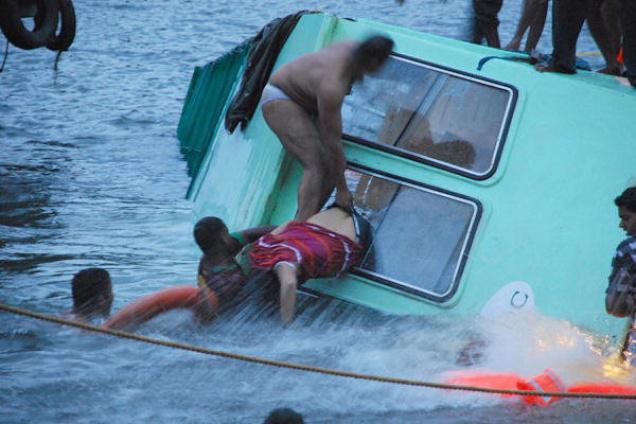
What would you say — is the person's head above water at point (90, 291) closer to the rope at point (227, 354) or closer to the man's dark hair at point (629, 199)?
the rope at point (227, 354)

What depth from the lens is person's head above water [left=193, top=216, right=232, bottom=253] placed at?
6707mm

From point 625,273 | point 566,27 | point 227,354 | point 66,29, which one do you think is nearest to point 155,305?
point 227,354

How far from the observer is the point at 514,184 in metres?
7.05

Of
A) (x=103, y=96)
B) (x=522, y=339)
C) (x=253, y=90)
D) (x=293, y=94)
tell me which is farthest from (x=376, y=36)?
(x=103, y=96)

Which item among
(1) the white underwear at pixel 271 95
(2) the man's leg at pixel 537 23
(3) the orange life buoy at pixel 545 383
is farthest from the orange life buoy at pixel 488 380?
(2) the man's leg at pixel 537 23

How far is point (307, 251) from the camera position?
6.63 metres

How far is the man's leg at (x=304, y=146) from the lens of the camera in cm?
707

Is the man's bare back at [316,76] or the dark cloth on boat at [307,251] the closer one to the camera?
the dark cloth on boat at [307,251]

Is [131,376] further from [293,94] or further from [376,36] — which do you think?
[376,36]

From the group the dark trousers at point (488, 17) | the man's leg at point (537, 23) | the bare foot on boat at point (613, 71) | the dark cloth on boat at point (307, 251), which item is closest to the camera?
the dark cloth on boat at point (307, 251)

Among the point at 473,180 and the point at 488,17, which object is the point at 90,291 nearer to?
the point at 473,180

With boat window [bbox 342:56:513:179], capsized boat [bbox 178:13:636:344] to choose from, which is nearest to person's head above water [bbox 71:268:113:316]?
capsized boat [bbox 178:13:636:344]

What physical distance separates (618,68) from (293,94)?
3007 mm

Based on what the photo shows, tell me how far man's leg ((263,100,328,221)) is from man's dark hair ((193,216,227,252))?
0.61 meters
